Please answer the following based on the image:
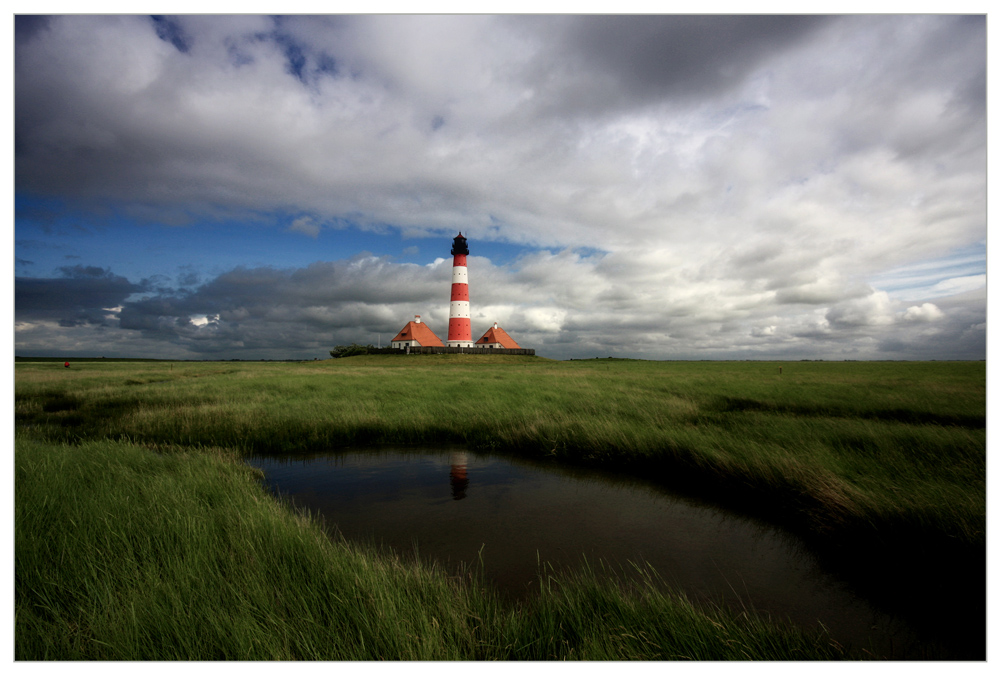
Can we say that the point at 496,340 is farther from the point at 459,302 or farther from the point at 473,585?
the point at 473,585

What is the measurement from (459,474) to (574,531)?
3833mm

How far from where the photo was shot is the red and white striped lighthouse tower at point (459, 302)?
6209cm

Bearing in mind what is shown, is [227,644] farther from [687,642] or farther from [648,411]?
[648,411]

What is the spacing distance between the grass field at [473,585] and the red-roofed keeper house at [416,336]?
59.4 meters

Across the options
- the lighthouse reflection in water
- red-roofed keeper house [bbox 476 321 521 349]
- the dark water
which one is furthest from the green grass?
red-roofed keeper house [bbox 476 321 521 349]

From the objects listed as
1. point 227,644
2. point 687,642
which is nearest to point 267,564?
point 227,644

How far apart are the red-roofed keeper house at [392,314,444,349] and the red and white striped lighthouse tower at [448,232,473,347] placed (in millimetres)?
11647

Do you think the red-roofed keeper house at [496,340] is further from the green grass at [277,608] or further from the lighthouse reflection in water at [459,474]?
the green grass at [277,608]

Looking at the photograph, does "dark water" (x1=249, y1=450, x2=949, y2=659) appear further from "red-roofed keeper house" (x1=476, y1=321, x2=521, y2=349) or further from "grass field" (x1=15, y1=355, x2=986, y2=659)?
"red-roofed keeper house" (x1=476, y1=321, x2=521, y2=349)

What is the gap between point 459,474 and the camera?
31.9 ft

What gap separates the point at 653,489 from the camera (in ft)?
27.8

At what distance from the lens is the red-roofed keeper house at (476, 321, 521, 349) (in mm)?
70250

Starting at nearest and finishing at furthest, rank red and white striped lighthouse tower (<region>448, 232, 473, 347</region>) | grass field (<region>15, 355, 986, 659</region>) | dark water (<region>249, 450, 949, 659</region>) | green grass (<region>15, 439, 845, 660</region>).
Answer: green grass (<region>15, 439, 845, 660</region>) < grass field (<region>15, 355, 986, 659</region>) < dark water (<region>249, 450, 949, 659</region>) < red and white striped lighthouse tower (<region>448, 232, 473, 347</region>)
